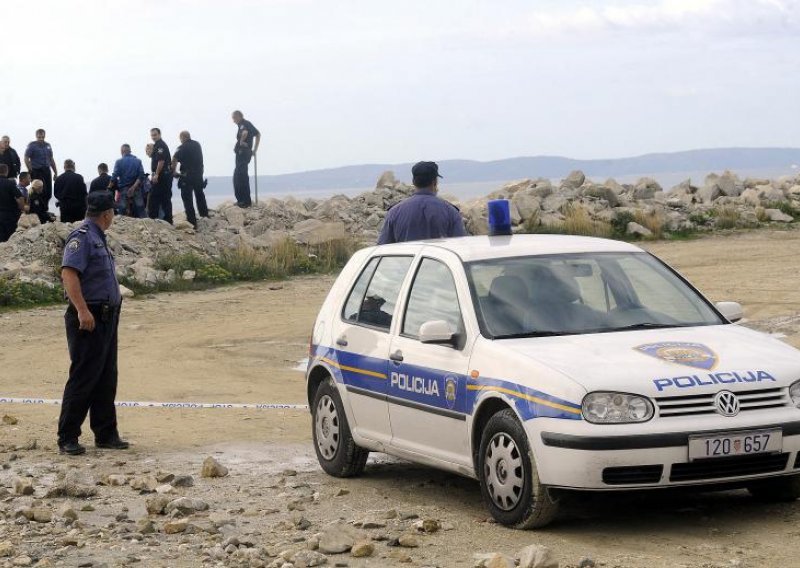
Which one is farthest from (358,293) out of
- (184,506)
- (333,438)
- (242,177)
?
(242,177)

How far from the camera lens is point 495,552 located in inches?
275

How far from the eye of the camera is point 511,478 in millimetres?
7496

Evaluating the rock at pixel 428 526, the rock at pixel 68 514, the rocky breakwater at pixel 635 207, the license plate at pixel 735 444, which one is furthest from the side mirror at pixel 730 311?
the rocky breakwater at pixel 635 207

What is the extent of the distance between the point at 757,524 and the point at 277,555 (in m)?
2.36

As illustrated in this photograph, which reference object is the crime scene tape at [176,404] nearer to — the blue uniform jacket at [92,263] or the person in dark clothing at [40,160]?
the blue uniform jacket at [92,263]

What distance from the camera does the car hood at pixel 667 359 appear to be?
716cm

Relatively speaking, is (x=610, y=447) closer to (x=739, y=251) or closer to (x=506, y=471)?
(x=506, y=471)

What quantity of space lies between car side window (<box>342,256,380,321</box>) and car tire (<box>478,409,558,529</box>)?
1939 mm

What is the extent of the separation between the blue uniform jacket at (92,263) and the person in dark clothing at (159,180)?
16.3m

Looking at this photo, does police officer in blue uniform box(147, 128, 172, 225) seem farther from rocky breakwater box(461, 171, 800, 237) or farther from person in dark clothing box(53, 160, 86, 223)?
rocky breakwater box(461, 171, 800, 237)

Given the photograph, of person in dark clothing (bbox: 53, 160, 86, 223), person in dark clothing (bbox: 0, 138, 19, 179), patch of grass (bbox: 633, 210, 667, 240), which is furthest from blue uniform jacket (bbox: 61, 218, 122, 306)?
patch of grass (bbox: 633, 210, 667, 240)

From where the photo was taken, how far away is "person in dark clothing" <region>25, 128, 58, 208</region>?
1084 inches

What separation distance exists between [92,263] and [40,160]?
1756cm

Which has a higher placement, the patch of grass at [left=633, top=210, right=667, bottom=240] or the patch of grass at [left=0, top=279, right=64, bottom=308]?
the patch of grass at [left=633, top=210, right=667, bottom=240]
